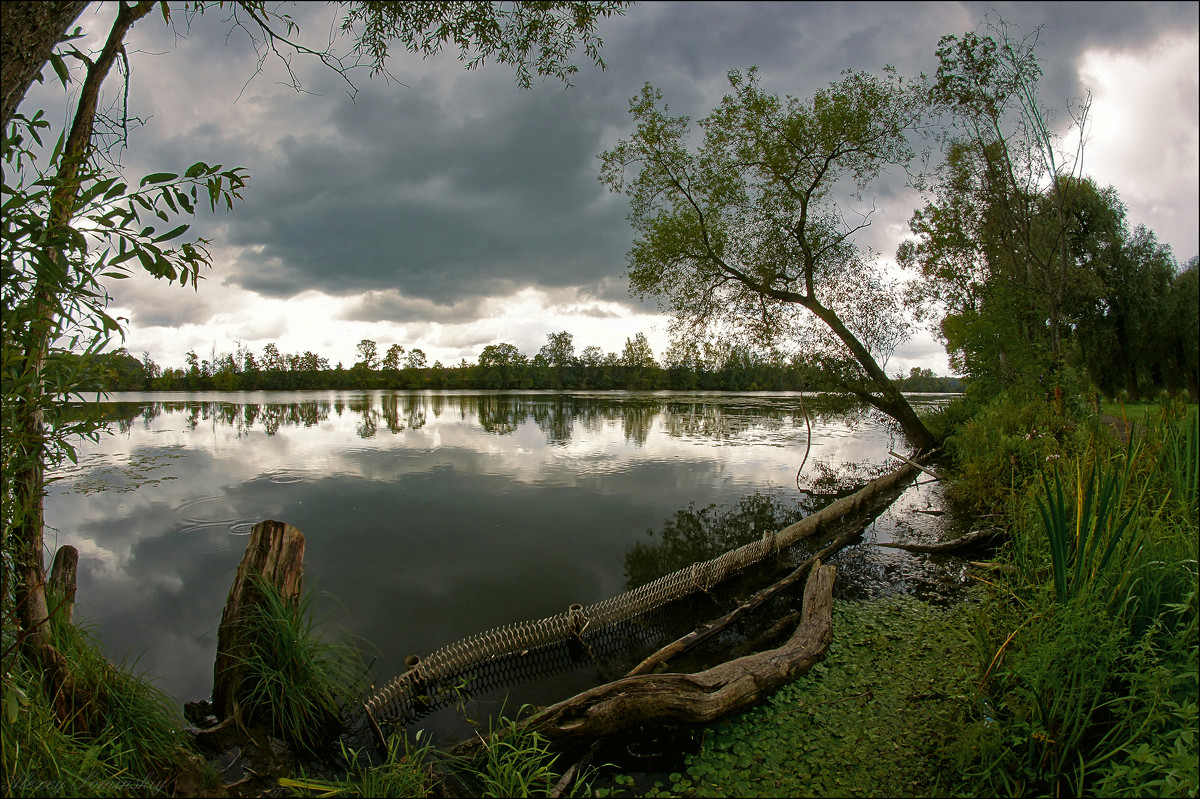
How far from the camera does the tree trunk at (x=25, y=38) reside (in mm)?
2176

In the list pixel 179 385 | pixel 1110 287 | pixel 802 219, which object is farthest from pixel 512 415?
pixel 179 385

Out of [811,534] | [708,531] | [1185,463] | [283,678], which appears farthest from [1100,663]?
[708,531]

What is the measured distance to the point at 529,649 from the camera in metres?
6.39

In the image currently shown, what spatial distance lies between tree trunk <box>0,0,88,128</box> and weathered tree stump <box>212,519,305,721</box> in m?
3.26

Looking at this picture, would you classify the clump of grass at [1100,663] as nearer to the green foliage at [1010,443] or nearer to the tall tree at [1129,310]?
the green foliage at [1010,443]

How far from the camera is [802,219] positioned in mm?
19141

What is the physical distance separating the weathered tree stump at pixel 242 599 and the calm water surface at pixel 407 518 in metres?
0.40

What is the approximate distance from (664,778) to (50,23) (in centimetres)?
591

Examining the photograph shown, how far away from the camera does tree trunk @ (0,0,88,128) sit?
7.14ft

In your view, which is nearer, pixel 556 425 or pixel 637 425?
pixel 556 425

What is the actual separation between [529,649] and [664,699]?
242cm

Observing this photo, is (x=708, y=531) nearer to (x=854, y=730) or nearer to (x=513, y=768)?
(x=854, y=730)

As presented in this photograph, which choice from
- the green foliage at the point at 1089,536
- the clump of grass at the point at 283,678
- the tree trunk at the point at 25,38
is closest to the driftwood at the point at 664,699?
the clump of grass at the point at 283,678

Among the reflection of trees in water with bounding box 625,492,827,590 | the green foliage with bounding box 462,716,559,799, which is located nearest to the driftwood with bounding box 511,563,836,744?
the green foliage with bounding box 462,716,559,799
